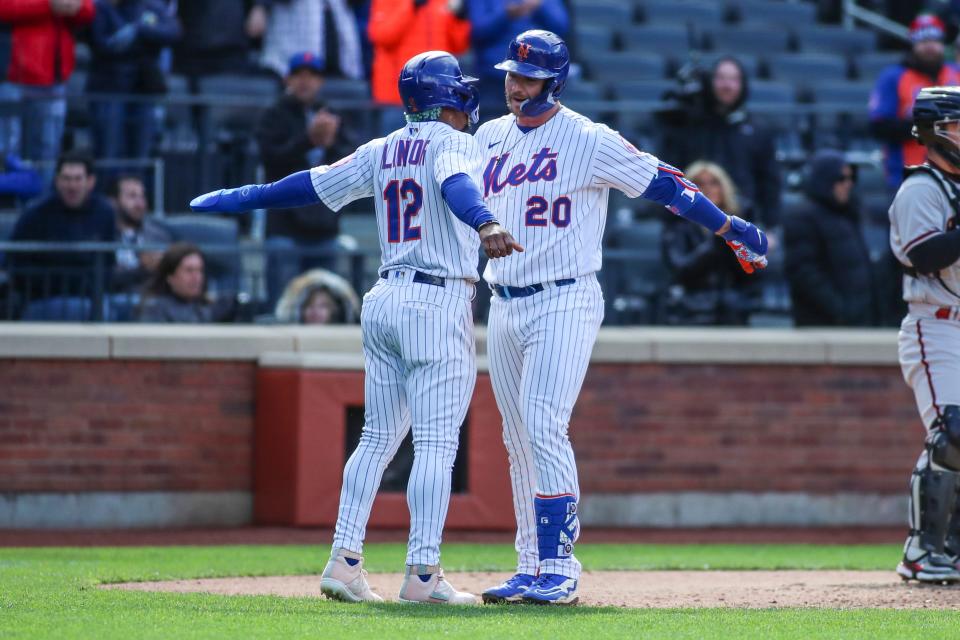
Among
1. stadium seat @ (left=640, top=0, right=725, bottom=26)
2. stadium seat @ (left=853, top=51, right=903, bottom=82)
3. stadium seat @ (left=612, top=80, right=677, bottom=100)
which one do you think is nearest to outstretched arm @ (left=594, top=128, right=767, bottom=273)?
stadium seat @ (left=612, top=80, right=677, bottom=100)

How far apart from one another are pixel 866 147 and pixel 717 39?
10.6 ft

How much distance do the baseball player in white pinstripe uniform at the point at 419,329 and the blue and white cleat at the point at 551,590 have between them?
0.26 m

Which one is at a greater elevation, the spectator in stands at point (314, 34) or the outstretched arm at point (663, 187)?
the spectator in stands at point (314, 34)

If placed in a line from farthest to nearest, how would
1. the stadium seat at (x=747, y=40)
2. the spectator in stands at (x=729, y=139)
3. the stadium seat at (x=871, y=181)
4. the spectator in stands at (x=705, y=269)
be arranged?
the stadium seat at (x=747, y=40) → the stadium seat at (x=871, y=181) → the spectator in stands at (x=729, y=139) → the spectator in stands at (x=705, y=269)

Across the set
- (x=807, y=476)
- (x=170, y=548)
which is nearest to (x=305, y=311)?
(x=170, y=548)

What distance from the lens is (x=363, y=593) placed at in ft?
20.3

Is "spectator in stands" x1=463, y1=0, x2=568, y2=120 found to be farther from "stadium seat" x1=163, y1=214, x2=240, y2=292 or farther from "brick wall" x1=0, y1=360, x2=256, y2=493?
"brick wall" x1=0, y1=360, x2=256, y2=493

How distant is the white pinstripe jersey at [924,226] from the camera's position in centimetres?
718

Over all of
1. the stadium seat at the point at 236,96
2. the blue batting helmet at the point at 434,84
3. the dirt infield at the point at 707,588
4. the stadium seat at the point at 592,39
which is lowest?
the dirt infield at the point at 707,588

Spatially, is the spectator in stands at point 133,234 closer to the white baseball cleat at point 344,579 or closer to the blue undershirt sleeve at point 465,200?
the white baseball cleat at point 344,579

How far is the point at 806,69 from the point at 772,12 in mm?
1406

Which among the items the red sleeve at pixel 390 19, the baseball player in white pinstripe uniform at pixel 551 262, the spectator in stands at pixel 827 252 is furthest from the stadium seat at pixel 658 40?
the baseball player in white pinstripe uniform at pixel 551 262

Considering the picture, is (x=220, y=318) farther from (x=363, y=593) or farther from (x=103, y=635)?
(x=103, y=635)

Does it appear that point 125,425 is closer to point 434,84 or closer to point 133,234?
point 133,234
